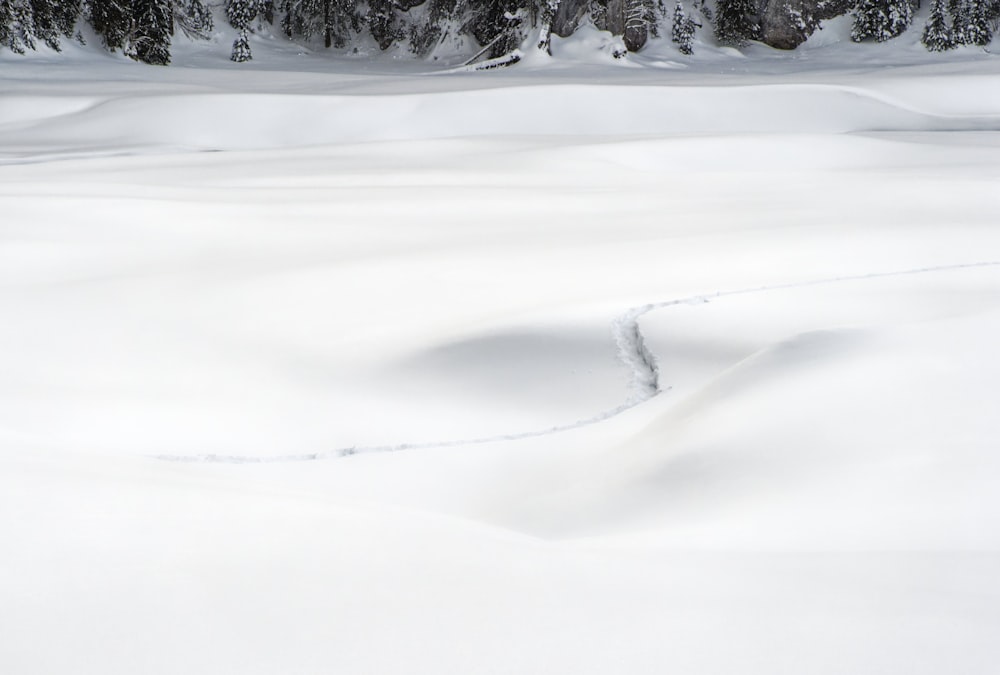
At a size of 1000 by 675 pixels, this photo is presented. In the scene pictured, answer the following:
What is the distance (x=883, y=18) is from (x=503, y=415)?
8.35 metres

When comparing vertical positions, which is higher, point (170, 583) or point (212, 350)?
point (170, 583)

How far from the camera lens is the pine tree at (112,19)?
7418mm

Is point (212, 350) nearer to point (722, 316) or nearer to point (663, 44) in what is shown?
point (722, 316)

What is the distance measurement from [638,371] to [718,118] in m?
3.14

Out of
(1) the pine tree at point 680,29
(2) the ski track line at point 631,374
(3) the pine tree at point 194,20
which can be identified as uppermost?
(3) the pine tree at point 194,20

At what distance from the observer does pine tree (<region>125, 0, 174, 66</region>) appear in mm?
7375

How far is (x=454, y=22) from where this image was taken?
8.80 m

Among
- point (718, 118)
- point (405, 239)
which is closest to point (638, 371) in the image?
point (405, 239)

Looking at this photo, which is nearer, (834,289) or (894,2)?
(834,289)

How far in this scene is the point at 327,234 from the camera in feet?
6.87

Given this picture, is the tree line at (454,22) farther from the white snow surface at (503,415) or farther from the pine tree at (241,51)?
the white snow surface at (503,415)

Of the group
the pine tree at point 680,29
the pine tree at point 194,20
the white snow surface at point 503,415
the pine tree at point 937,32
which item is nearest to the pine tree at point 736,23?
the pine tree at point 680,29

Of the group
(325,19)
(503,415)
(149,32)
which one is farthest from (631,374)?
(325,19)

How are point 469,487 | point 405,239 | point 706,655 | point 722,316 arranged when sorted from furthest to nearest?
1. point 405,239
2. point 722,316
3. point 469,487
4. point 706,655
